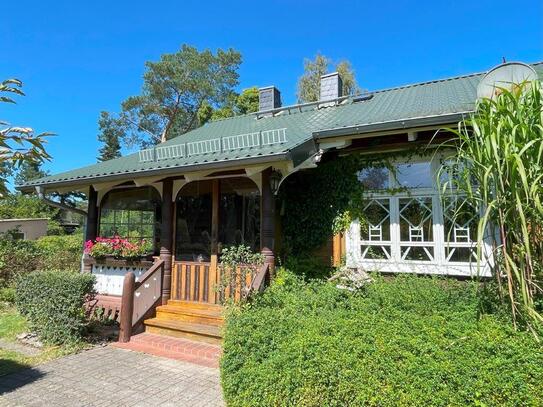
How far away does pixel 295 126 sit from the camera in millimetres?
7953

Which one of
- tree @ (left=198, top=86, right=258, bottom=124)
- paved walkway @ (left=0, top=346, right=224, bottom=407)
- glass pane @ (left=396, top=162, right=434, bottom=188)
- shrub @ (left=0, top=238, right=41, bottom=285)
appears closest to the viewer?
paved walkway @ (left=0, top=346, right=224, bottom=407)

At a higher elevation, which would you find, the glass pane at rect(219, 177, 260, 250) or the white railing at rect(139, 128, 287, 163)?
the white railing at rect(139, 128, 287, 163)

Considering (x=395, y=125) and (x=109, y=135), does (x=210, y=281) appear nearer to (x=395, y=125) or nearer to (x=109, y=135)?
(x=395, y=125)

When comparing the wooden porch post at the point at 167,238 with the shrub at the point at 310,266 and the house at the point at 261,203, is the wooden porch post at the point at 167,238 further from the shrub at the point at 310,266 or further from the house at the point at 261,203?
the shrub at the point at 310,266

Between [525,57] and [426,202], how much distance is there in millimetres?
5899

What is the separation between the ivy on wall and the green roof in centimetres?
67

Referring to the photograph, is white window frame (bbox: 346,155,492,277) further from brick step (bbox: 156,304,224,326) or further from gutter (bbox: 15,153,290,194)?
brick step (bbox: 156,304,224,326)

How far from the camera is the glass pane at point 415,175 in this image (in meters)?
5.87

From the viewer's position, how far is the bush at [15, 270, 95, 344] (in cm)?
580

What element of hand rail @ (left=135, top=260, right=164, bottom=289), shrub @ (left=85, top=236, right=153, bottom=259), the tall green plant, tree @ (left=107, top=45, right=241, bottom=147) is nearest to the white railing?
shrub @ (left=85, top=236, right=153, bottom=259)

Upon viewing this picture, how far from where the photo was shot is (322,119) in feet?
26.4

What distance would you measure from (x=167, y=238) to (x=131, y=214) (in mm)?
2369

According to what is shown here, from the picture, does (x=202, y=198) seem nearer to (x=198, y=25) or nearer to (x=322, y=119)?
(x=322, y=119)

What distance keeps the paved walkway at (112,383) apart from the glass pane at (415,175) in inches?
160
